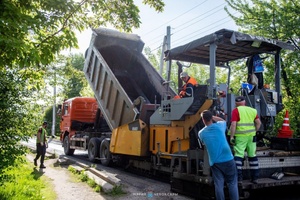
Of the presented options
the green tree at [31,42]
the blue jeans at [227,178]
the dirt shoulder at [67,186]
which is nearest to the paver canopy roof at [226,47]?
the green tree at [31,42]

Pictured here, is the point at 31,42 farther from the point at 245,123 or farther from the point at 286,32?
the point at 286,32

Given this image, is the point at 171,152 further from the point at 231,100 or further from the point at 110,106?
the point at 110,106

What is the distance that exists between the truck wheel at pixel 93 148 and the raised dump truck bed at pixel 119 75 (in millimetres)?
1295

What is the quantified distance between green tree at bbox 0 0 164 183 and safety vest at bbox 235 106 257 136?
2513 mm

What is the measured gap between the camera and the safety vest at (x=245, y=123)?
4992 mm

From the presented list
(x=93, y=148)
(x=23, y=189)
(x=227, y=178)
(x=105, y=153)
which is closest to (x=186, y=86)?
(x=227, y=178)

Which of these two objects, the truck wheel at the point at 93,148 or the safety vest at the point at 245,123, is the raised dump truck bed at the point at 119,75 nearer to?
the truck wheel at the point at 93,148

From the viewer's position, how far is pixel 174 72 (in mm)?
18797

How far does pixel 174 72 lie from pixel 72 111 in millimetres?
8127

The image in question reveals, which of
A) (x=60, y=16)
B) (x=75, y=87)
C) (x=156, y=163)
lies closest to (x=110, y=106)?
(x=156, y=163)

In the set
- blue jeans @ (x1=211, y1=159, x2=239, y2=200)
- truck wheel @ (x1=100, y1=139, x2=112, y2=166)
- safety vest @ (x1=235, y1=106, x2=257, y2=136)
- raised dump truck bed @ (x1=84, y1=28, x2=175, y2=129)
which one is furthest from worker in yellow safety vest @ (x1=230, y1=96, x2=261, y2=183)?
truck wheel @ (x1=100, y1=139, x2=112, y2=166)

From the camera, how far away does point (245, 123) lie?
16.4 ft

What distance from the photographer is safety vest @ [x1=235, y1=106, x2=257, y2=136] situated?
499cm

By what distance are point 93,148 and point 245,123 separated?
20.8 ft
